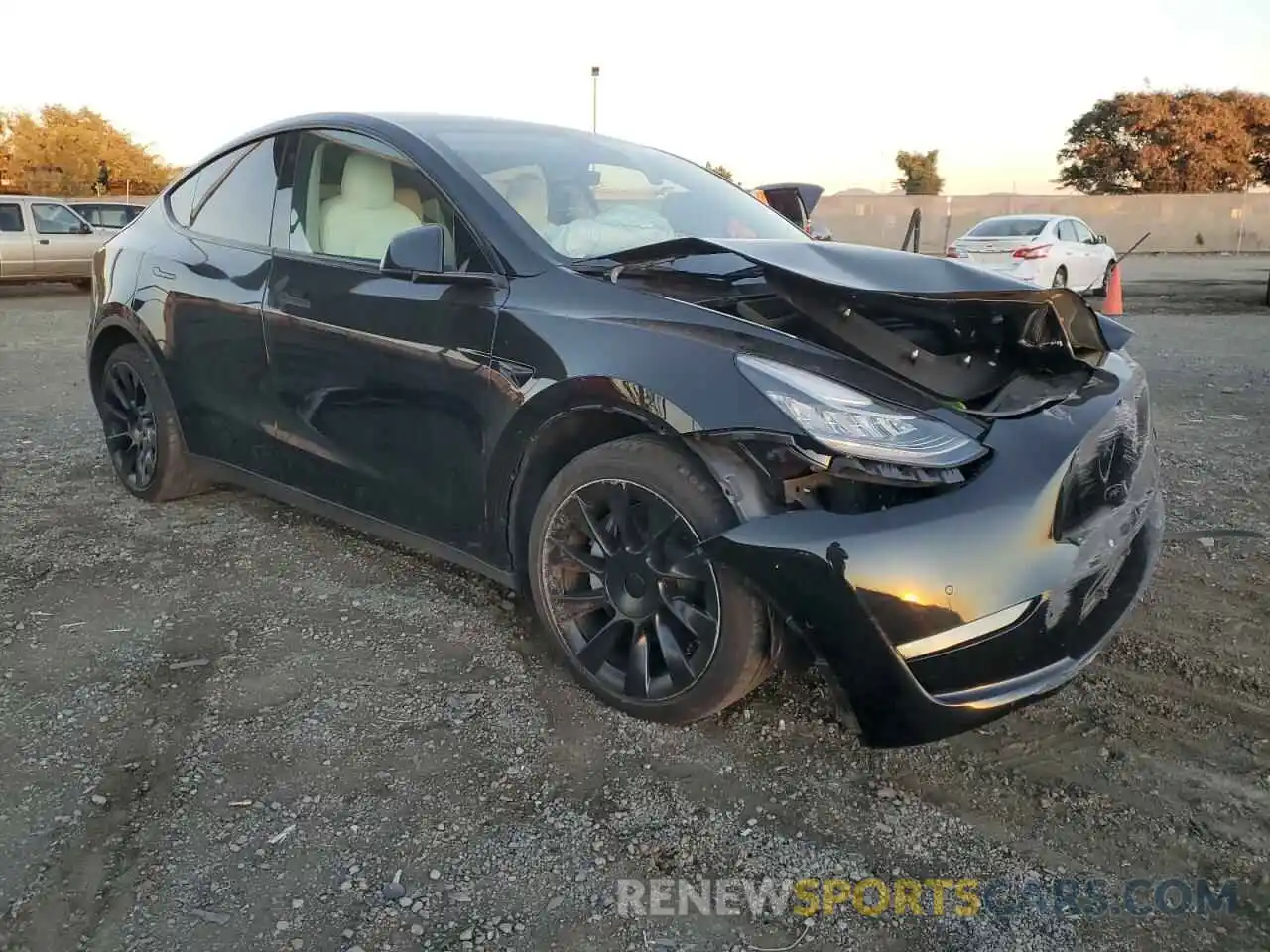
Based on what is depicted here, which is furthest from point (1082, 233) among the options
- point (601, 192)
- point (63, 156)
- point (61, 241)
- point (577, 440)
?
point (63, 156)

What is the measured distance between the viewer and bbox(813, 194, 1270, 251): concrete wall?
33.2m

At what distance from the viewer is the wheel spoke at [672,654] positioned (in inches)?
97.8

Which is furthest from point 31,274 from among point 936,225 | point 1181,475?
point 936,225

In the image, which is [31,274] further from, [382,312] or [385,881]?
[385,881]

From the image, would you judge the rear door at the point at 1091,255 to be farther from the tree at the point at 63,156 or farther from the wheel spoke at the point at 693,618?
the tree at the point at 63,156

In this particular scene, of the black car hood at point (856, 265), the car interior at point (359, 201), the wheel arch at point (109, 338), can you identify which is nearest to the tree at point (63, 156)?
the wheel arch at point (109, 338)

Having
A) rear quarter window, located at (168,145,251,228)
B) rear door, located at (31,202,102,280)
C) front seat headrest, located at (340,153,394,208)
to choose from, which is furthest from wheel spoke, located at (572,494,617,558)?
rear door, located at (31,202,102,280)

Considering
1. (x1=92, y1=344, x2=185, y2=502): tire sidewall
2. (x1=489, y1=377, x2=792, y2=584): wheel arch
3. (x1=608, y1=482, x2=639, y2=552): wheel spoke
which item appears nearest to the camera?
(x1=489, y1=377, x2=792, y2=584): wheel arch

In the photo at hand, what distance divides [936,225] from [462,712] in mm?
A: 34516

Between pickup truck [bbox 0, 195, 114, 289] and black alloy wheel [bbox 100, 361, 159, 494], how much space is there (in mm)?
13420

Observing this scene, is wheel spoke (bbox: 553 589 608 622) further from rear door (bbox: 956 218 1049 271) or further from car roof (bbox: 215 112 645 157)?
rear door (bbox: 956 218 1049 271)

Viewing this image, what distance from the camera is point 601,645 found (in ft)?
8.72

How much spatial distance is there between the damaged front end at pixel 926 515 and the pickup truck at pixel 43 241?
661 inches

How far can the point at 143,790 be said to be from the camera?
237cm
